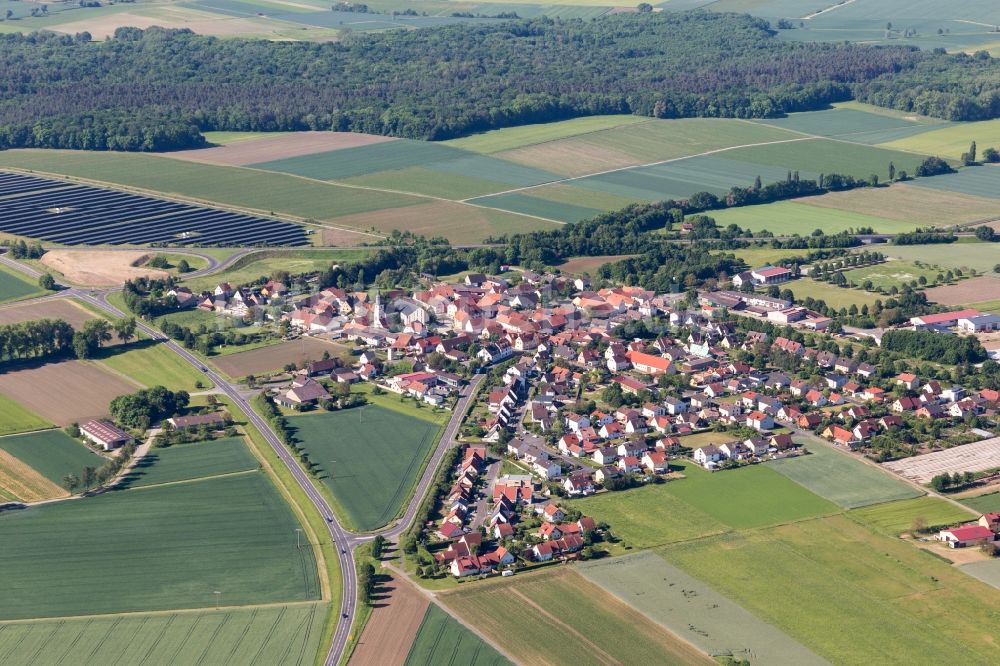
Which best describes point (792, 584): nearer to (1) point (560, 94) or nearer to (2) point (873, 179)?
(2) point (873, 179)

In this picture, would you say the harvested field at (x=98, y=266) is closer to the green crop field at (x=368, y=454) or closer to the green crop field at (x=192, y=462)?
the green crop field at (x=368, y=454)

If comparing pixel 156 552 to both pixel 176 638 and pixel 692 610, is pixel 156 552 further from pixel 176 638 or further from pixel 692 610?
pixel 692 610

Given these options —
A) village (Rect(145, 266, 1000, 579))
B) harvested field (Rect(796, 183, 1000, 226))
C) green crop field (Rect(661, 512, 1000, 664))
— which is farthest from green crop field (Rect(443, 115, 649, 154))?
green crop field (Rect(661, 512, 1000, 664))

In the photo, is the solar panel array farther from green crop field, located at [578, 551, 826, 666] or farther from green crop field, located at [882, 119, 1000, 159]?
green crop field, located at [882, 119, 1000, 159]

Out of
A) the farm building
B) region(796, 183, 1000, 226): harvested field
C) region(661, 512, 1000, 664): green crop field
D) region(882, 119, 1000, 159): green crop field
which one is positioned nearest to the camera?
region(661, 512, 1000, 664): green crop field

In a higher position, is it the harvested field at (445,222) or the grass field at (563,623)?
the harvested field at (445,222)

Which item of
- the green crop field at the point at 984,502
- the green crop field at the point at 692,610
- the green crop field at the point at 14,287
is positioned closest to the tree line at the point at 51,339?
the green crop field at the point at 14,287
